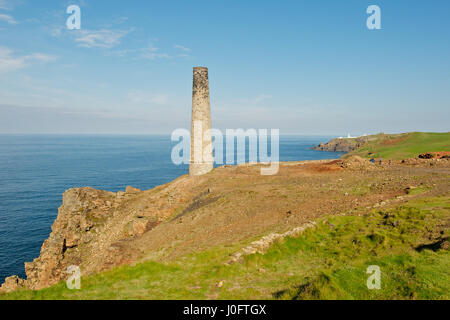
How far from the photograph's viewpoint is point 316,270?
9961mm

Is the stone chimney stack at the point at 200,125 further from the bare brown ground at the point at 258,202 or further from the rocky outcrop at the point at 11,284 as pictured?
the rocky outcrop at the point at 11,284

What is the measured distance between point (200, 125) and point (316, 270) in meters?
21.4

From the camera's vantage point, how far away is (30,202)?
51.8 m

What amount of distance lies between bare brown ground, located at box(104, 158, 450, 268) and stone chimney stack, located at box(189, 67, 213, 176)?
3101 millimetres

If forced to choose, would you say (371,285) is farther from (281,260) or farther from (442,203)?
(442,203)

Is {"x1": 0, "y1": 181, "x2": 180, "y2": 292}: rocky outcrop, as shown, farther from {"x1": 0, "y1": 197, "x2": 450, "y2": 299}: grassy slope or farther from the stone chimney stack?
the stone chimney stack

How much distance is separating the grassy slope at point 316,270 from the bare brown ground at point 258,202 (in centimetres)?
172

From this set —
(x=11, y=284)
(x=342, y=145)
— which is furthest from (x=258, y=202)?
(x=342, y=145)

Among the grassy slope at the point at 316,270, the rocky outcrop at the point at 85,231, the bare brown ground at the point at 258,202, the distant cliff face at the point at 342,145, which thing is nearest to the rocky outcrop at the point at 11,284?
the rocky outcrop at the point at 85,231

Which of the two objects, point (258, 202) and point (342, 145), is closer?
point (258, 202)

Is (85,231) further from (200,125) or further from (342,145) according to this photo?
(342,145)

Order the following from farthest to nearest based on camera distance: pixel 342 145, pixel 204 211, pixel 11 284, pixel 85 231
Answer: pixel 342 145
pixel 85 231
pixel 11 284
pixel 204 211
